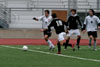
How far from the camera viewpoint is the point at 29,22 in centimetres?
3350

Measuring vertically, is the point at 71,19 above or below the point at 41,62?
above

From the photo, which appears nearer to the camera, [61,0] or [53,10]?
[53,10]

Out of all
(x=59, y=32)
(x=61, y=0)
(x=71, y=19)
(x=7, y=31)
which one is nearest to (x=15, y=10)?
(x=7, y=31)

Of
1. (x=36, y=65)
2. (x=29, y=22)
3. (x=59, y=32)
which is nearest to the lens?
(x=36, y=65)

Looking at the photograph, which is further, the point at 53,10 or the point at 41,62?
A: the point at 53,10

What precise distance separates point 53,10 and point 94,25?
13.3 m

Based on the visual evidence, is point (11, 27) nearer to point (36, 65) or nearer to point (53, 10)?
point (53, 10)

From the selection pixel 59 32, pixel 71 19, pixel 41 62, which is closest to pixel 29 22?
pixel 71 19

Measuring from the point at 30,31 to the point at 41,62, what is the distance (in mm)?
16853

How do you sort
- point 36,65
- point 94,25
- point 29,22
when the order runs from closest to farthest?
point 36,65
point 94,25
point 29,22

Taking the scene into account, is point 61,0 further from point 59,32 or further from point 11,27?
point 59,32

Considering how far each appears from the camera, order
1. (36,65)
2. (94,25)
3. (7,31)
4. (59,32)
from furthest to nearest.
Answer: (7,31) < (94,25) < (59,32) < (36,65)

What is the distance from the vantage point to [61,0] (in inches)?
1491

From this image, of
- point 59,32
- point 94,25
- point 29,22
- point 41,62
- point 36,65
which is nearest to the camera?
point 36,65
